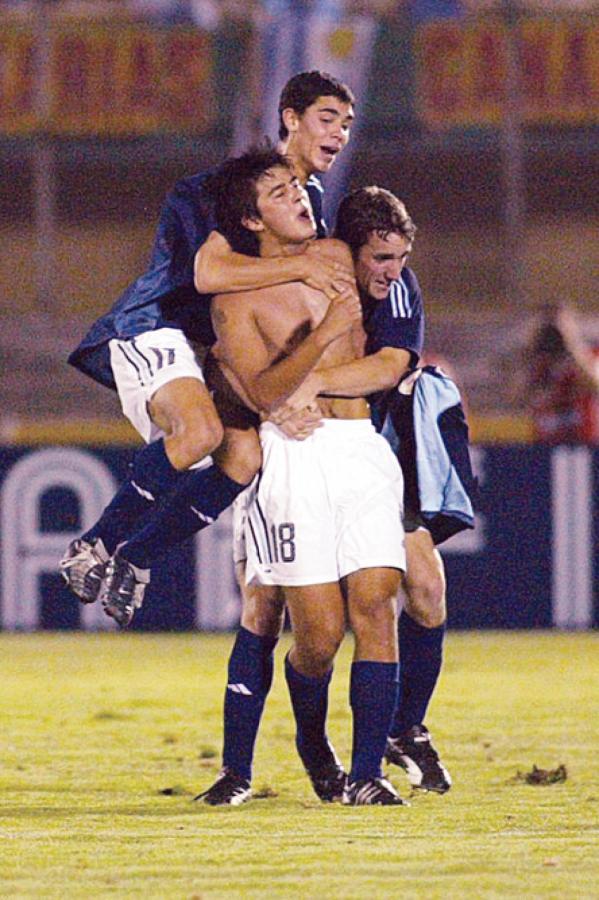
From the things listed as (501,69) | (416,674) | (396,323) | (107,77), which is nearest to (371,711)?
(416,674)

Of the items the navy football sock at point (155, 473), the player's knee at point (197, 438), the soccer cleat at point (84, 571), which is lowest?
the soccer cleat at point (84, 571)

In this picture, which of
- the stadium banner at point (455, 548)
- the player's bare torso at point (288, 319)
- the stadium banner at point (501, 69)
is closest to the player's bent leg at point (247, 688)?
the player's bare torso at point (288, 319)

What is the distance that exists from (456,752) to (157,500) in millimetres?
1739

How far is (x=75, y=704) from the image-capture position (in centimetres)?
1041

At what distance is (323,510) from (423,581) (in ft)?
2.28

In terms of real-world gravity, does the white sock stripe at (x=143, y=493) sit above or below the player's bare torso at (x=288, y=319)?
below

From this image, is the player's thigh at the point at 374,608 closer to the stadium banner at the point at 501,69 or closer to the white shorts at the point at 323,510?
the white shorts at the point at 323,510

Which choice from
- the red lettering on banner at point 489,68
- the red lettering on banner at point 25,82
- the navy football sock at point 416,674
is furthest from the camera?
the red lettering on banner at point 25,82

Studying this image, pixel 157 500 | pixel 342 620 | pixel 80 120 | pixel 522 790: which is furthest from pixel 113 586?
pixel 80 120

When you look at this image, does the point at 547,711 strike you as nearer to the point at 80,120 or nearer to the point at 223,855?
the point at 223,855

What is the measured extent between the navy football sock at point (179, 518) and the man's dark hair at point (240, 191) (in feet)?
2.40

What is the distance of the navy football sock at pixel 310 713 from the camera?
277 inches

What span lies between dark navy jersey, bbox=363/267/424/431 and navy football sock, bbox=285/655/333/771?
3.39 ft

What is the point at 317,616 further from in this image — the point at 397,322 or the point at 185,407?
the point at 397,322
